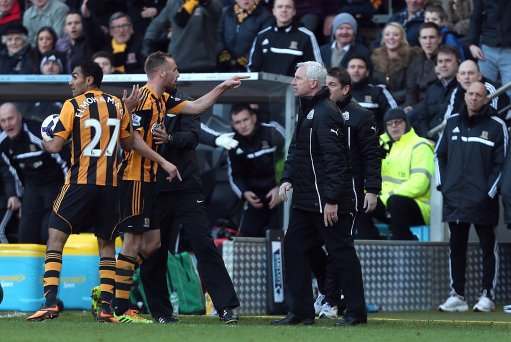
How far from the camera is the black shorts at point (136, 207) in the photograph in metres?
10.6

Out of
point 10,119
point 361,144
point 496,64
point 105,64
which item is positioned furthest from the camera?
point 105,64

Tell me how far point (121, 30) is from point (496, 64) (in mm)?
5109

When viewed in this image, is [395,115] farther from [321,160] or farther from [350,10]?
[350,10]

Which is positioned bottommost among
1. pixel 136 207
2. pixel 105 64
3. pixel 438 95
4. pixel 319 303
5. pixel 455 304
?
pixel 455 304

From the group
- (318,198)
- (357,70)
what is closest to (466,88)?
(357,70)

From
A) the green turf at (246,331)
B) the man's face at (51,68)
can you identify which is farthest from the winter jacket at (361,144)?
the man's face at (51,68)

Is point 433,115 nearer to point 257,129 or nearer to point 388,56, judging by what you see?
point 388,56

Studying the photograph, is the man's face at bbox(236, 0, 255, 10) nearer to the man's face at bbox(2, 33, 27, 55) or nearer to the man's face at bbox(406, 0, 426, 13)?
the man's face at bbox(406, 0, 426, 13)

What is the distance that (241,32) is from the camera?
16734 mm

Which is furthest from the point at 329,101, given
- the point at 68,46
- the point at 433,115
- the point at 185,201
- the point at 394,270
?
the point at 68,46

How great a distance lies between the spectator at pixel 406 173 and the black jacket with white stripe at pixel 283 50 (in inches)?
71.9

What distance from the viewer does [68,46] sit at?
698 inches

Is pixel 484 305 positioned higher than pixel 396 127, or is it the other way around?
pixel 396 127

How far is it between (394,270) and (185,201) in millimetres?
3631
